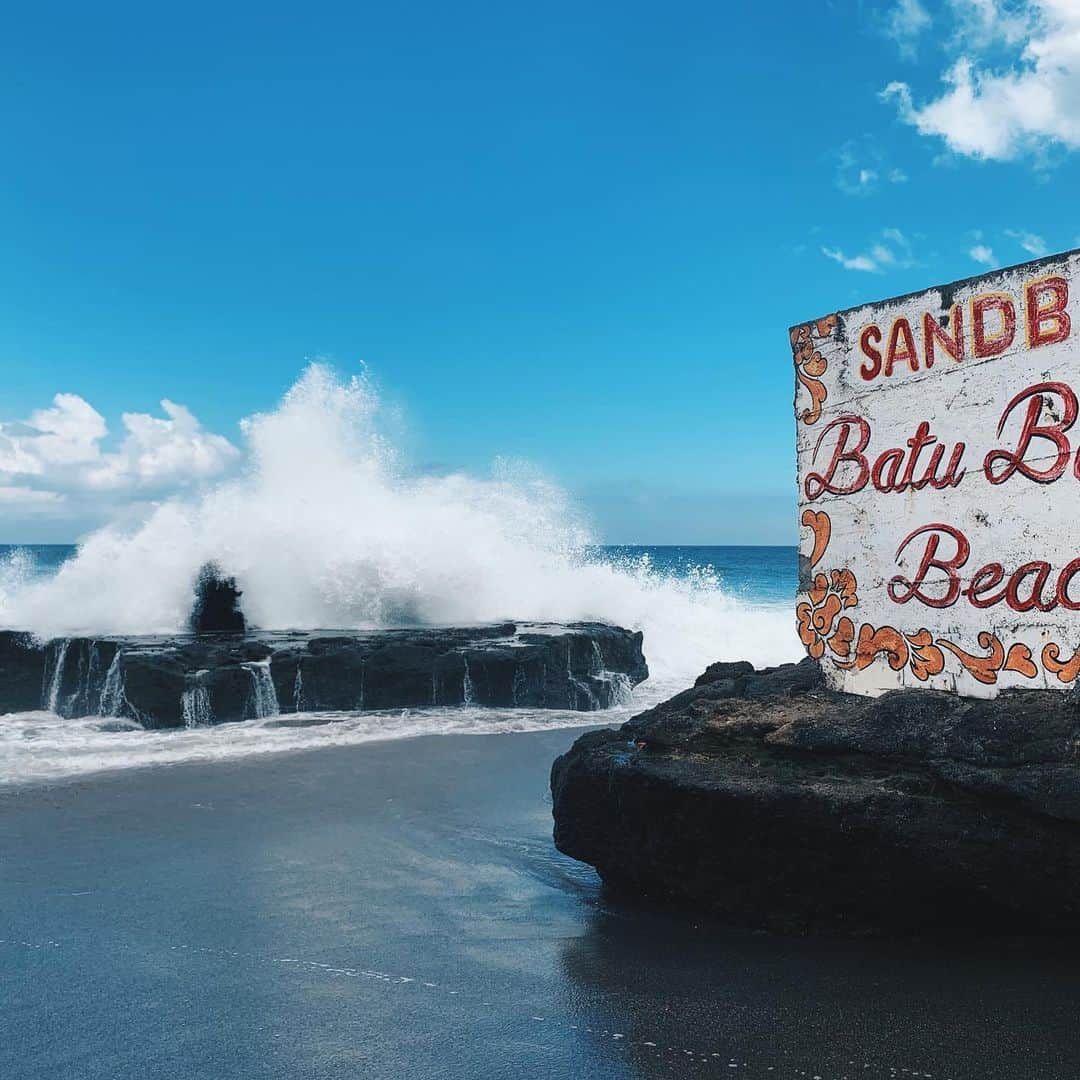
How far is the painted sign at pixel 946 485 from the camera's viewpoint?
154 inches

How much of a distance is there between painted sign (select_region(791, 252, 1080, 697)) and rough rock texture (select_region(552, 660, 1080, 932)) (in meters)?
0.23

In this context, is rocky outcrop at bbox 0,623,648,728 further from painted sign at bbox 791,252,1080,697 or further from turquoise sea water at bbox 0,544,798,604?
turquoise sea water at bbox 0,544,798,604

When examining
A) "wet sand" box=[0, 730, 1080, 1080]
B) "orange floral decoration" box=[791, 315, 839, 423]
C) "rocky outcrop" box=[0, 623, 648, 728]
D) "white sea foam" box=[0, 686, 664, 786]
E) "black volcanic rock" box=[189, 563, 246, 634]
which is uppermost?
"orange floral decoration" box=[791, 315, 839, 423]

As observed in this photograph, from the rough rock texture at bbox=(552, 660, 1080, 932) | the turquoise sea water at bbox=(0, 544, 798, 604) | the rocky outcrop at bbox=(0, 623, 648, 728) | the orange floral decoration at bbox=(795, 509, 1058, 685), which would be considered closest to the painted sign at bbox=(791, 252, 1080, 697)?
the orange floral decoration at bbox=(795, 509, 1058, 685)

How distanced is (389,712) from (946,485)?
23.5ft

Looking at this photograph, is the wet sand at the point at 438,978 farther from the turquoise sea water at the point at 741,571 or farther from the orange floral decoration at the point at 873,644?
the turquoise sea water at the point at 741,571

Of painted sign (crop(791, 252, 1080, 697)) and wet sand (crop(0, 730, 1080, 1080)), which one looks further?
painted sign (crop(791, 252, 1080, 697))

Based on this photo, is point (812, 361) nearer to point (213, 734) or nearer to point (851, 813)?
point (851, 813)

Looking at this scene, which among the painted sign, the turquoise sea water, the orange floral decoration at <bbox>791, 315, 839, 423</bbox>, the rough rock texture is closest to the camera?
the rough rock texture

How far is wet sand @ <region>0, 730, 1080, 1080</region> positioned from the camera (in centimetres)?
301

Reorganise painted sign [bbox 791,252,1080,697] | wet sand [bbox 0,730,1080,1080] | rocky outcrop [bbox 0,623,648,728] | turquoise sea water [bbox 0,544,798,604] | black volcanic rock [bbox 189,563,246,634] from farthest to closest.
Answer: turquoise sea water [bbox 0,544,798,604]
black volcanic rock [bbox 189,563,246,634]
rocky outcrop [bbox 0,623,648,728]
painted sign [bbox 791,252,1080,697]
wet sand [bbox 0,730,1080,1080]

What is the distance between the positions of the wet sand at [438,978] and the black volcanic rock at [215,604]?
721cm

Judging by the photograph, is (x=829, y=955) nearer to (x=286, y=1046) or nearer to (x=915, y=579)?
(x=915, y=579)

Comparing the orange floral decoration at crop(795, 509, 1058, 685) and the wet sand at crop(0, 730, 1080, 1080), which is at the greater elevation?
the orange floral decoration at crop(795, 509, 1058, 685)
